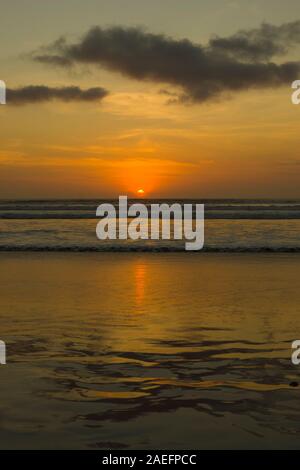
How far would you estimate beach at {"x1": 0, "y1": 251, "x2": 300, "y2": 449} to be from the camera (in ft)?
13.2

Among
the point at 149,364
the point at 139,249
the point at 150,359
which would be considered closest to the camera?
the point at 149,364

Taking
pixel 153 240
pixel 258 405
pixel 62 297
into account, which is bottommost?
pixel 258 405

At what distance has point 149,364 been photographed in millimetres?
5516

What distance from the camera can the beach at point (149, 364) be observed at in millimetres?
4027

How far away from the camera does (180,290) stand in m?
9.95

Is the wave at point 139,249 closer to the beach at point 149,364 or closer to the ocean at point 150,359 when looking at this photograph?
the ocean at point 150,359

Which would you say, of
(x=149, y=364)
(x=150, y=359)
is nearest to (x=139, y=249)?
(x=150, y=359)

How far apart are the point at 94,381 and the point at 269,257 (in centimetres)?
1096

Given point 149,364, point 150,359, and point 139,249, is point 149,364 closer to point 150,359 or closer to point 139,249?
point 150,359

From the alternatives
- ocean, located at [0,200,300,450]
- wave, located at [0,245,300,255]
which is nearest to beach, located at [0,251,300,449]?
ocean, located at [0,200,300,450]

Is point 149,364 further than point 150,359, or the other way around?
point 150,359

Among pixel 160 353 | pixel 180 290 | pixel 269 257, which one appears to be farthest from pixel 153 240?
pixel 160 353

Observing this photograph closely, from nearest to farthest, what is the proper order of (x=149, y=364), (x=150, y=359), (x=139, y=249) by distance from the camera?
1. (x=149, y=364)
2. (x=150, y=359)
3. (x=139, y=249)
